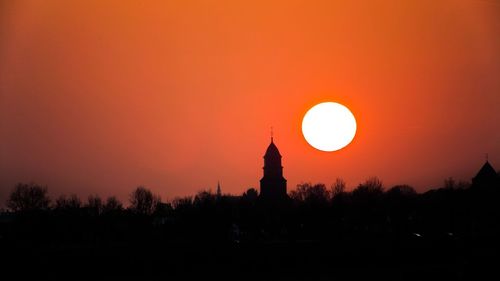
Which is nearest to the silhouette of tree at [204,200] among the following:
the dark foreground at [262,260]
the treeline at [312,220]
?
the treeline at [312,220]

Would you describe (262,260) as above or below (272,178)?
below

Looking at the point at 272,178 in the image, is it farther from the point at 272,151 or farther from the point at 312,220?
the point at 312,220

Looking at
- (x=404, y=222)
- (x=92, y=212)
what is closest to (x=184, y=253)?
(x=404, y=222)

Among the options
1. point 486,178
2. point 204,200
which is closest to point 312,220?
point 204,200

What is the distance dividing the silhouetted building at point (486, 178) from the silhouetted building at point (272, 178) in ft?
133

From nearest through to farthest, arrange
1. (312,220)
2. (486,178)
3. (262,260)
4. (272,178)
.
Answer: (262,260) → (312,220) → (486,178) → (272,178)

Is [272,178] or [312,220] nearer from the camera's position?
[312,220]

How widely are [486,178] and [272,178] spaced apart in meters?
44.8

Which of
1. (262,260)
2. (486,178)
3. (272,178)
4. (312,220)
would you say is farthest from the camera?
(272,178)

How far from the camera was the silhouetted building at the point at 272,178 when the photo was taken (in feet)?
498

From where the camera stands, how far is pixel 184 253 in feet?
201

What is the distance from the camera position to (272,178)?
500 feet

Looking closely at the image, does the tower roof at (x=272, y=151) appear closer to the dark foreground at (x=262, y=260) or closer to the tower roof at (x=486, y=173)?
the tower roof at (x=486, y=173)

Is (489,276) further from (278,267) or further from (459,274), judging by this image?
(278,267)
